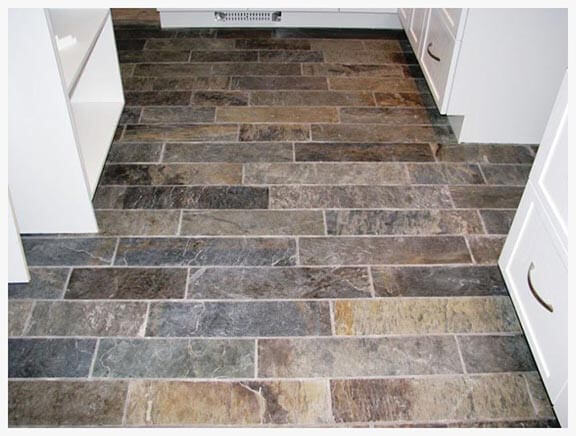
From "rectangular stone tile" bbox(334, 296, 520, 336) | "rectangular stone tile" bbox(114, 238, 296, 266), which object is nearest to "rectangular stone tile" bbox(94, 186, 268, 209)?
"rectangular stone tile" bbox(114, 238, 296, 266)

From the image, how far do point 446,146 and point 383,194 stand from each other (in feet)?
1.48

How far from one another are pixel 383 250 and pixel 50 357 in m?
1.06

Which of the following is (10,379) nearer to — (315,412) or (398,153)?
(315,412)

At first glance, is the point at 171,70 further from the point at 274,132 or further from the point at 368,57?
the point at 368,57

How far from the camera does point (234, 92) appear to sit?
2734 millimetres

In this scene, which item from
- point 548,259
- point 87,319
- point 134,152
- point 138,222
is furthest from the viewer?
point 134,152

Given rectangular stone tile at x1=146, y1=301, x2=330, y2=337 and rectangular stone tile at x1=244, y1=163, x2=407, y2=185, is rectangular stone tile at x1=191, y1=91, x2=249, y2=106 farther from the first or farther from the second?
rectangular stone tile at x1=146, y1=301, x2=330, y2=337

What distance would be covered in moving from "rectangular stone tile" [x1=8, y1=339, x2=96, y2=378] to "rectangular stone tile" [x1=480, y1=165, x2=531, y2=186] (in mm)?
1561

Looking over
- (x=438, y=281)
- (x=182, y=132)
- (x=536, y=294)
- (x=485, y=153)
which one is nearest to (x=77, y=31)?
(x=182, y=132)

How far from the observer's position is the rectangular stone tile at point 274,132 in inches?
95.5

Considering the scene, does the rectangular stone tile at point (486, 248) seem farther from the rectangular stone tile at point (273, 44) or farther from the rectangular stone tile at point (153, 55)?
the rectangular stone tile at point (153, 55)

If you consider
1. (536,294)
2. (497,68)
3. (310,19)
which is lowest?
(310,19)

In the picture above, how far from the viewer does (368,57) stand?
302cm

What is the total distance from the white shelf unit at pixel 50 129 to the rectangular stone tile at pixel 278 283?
0.47 m
